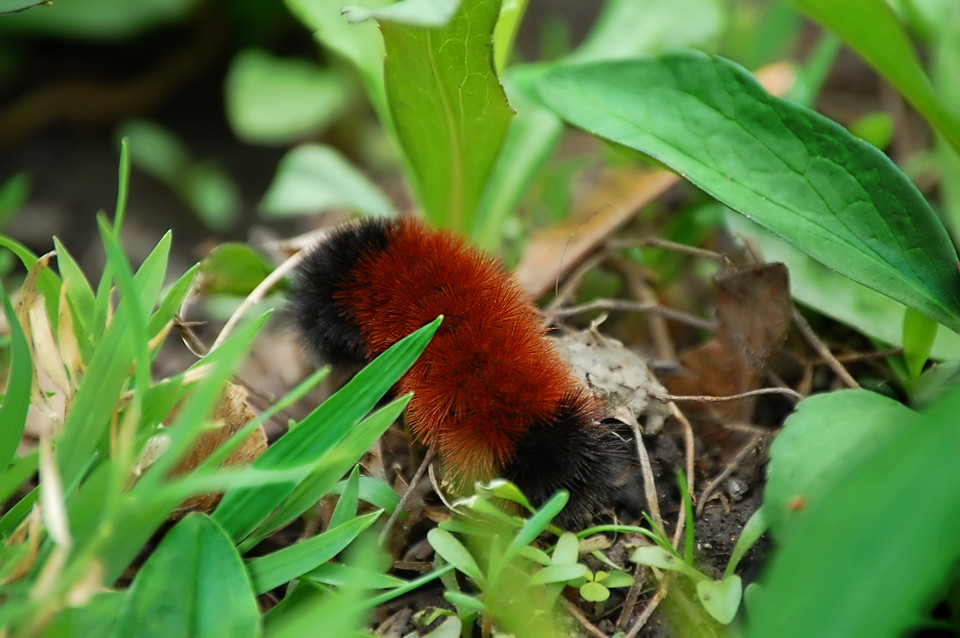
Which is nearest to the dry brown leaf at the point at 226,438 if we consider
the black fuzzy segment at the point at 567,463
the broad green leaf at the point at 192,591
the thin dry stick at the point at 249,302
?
the thin dry stick at the point at 249,302

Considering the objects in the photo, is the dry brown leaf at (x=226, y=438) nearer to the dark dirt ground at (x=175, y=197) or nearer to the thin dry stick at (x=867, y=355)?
the dark dirt ground at (x=175, y=197)

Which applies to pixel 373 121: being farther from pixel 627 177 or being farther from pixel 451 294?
pixel 451 294

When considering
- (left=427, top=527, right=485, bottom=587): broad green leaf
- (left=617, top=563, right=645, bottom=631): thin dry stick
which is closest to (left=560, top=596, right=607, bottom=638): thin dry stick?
(left=617, top=563, right=645, bottom=631): thin dry stick

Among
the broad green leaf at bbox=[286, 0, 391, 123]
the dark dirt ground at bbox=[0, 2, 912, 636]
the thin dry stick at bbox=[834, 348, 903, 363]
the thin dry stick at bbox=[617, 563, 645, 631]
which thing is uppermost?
the broad green leaf at bbox=[286, 0, 391, 123]

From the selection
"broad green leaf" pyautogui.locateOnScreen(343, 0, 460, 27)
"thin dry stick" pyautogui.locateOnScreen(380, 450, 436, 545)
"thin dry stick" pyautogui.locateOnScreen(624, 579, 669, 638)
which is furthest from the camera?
"thin dry stick" pyautogui.locateOnScreen(380, 450, 436, 545)

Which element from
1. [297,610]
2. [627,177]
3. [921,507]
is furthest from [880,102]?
[297,610]

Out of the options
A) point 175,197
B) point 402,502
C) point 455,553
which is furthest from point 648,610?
point 175,197

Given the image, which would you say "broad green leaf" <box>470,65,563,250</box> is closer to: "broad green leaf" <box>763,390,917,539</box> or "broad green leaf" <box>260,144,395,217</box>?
"broad green leaf" <box>260,144,395,217</box>
